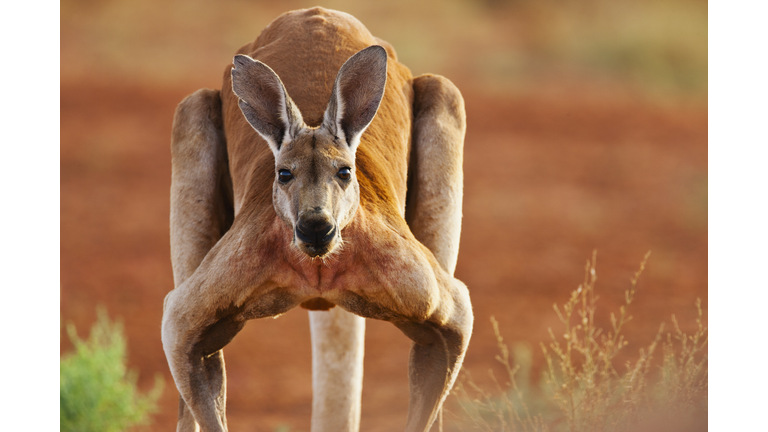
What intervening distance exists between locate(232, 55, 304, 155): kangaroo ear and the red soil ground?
15.4 ft

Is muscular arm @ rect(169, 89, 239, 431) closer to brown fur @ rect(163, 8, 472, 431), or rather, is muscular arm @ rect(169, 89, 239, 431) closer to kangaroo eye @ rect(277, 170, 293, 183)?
brown fur @ rect(163, 8, 472, 431)

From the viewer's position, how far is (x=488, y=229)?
12.8 meters

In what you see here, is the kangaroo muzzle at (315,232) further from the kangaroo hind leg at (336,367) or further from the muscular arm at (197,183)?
the kangaroo hind leg at (336,367)

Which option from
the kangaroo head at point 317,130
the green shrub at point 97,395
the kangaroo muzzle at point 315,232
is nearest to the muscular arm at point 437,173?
the kangaroo head at point 317,130

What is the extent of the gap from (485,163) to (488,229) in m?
2.26

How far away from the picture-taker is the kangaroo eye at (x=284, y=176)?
284cm

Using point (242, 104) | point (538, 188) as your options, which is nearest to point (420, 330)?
point (242, 104)

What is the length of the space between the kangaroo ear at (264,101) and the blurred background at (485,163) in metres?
4.67

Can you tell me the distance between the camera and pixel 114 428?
20.3 feet

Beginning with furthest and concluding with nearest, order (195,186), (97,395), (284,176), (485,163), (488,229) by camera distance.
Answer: (485,163) < (488,229) < (97,395) < (195,186) < (284,176)

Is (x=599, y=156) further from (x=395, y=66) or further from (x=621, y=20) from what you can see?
(x=395, y=66)

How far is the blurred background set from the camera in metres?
9.58

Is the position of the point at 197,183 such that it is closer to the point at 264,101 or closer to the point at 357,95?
the point at 264,101

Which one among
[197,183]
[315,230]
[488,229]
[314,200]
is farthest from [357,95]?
[488,229]
